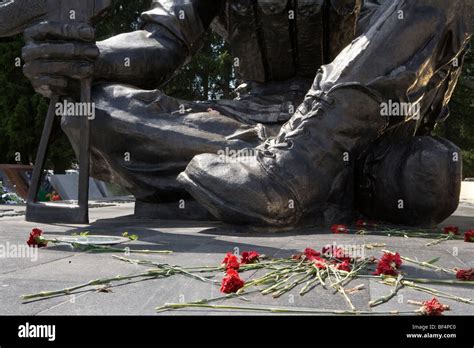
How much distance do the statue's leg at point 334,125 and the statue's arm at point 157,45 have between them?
3.05 ft

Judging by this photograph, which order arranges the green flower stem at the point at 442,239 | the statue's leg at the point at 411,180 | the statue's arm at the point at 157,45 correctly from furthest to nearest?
the statue's arm at the point at 157,45 → the statue's leg at the point at 411,180 → the green flower stem at the point at 442,239

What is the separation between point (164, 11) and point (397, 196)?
169cm

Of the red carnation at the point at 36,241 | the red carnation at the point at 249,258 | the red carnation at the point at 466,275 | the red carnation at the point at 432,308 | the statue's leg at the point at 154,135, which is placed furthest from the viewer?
the statue's leg at the point at 154,135

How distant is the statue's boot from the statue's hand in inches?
29.3

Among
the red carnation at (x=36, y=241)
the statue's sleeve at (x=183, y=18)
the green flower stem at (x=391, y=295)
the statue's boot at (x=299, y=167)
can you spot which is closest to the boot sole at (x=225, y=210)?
the statue's boot at (x=299, y=167)

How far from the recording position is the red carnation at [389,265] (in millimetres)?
1386

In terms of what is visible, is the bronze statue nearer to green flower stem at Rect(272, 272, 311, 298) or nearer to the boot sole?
the boot sole

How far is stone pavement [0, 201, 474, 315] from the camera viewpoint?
1.13 meters

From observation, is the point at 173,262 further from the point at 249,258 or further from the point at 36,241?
the point at 36,241

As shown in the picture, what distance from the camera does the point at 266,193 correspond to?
7.18ft

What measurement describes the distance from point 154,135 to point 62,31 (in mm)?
623

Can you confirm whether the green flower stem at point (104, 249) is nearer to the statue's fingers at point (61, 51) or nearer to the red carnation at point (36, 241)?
the red carnation at point (36, 241)

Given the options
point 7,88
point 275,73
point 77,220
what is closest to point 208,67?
point 7,88
